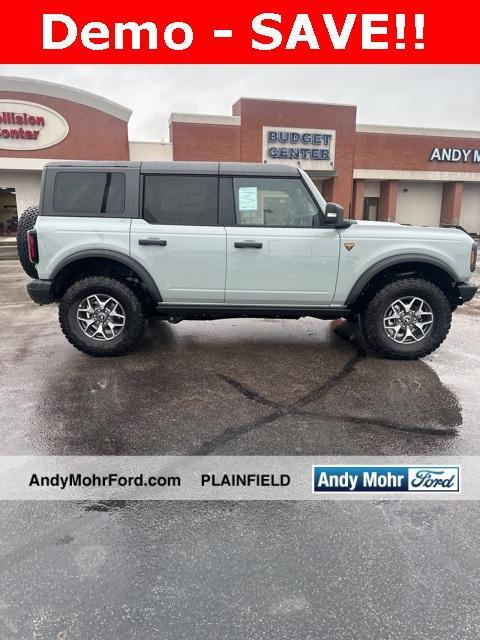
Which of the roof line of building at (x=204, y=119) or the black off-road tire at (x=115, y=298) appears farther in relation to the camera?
the roof line of building at (x=204, y=119)

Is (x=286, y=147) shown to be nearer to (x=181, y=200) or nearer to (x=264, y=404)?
(x=181, y=200)

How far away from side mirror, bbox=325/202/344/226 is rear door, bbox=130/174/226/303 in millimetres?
1112

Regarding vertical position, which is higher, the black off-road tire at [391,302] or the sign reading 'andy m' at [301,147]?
the sign reading 'andy m' at [301,147]

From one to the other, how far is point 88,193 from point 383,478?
409cm

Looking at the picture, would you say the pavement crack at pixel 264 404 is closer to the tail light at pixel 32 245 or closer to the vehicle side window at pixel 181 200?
the vehicle side window at pixel 181 200

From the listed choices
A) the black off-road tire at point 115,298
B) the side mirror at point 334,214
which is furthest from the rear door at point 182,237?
the side mirror at point 334,214

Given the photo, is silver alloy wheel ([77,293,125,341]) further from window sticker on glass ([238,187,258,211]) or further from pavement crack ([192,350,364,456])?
window sticker on glass ([238,187,258,211])

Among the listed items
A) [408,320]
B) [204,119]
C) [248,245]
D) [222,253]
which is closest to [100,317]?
[222,253]

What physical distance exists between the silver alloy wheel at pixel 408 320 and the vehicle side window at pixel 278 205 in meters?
1.36

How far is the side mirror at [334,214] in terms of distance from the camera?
4.67m

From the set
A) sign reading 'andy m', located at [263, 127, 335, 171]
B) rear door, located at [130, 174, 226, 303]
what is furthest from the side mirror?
sign reading 'andy m', located at [263, 127, 335, 171]

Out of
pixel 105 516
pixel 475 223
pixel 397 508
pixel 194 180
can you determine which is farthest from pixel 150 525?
pixel 475 223

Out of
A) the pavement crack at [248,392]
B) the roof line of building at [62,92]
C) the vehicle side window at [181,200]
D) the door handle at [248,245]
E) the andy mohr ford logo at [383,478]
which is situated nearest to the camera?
the andy mohr ford logo at [383,478]

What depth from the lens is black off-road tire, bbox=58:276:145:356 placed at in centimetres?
495
